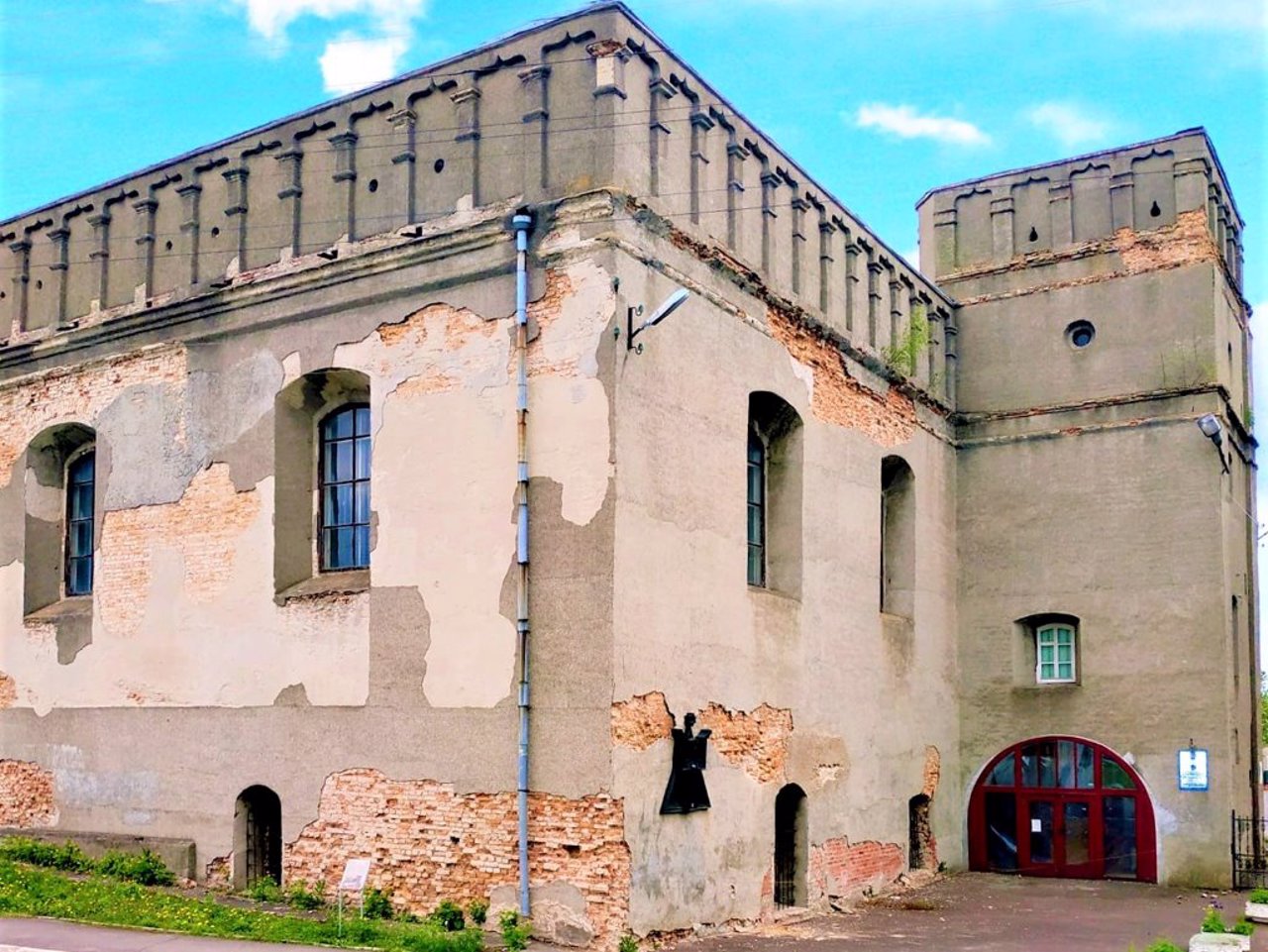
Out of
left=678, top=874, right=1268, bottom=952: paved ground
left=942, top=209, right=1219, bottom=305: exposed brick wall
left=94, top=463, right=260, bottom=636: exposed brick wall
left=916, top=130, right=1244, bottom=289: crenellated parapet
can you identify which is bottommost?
left=678, top=874, right=1268, bottom=952: paved ground

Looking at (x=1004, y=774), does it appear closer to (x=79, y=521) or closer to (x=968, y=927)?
(x=968, y=927)

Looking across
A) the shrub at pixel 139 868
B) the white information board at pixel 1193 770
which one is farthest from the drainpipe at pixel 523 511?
the white information board at pixel 1193 770

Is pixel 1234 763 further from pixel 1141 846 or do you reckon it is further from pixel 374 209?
pixel 374 209

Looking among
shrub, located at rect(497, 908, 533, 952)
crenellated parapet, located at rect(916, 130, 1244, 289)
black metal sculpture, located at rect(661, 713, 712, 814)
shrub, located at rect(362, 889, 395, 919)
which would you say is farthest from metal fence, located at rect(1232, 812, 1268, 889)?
shrub, located at rect(362, 889, 395, 919)

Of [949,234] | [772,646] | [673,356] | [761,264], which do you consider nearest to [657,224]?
[673,356]

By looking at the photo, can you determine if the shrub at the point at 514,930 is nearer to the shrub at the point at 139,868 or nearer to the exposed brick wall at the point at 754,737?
the exposed brick wall at the point at 754,737

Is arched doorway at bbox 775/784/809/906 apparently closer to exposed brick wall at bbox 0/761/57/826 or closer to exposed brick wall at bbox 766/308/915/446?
exposed brick wall at bbox 766/308/915/446

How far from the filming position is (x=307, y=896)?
47.5 feet

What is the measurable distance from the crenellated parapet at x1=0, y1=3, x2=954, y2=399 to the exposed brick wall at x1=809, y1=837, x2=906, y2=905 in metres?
6.58

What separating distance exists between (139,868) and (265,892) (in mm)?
1872

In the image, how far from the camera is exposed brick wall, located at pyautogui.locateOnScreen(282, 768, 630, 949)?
12.9 m

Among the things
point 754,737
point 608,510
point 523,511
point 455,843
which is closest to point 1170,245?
point 754,737

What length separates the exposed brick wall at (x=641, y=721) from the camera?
43.1ft

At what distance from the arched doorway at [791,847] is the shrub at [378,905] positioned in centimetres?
470
